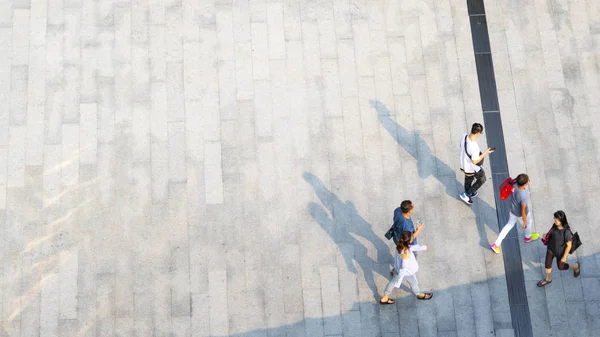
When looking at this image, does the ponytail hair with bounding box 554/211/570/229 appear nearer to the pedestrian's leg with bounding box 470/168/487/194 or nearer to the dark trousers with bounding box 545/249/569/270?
the dark trousers with bounding box 545/249/569/270

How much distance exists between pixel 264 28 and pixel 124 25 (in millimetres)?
2739

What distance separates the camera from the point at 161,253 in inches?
435

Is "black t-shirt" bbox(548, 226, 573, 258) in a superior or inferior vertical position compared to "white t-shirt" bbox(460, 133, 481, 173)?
inferior

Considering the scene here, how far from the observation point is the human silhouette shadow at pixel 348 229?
1112cm

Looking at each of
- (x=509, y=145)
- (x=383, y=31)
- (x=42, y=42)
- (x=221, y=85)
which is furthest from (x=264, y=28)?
(x=509, y=145)

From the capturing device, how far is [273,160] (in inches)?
459

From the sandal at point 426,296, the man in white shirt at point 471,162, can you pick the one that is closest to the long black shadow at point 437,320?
the sandal at point 426,296

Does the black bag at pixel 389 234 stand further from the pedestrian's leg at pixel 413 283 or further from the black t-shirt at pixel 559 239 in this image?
the black t-shirt at pixel 559 239

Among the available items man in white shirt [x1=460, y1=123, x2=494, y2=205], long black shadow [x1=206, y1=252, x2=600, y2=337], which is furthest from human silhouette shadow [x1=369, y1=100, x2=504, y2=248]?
long black shadow [x1=206, y1=252, x2=600, y2=337]

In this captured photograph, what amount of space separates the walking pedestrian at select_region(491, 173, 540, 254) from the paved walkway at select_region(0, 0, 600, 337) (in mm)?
319

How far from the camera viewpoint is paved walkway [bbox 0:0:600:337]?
10.8 meters

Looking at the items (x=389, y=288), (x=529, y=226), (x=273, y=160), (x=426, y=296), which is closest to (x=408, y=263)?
(x=389, y=288)

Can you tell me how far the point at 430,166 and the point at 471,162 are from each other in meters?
1.09

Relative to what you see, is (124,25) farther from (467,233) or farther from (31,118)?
(467,233)
